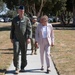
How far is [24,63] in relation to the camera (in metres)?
9.51

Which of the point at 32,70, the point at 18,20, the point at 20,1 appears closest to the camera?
the point at 18,20

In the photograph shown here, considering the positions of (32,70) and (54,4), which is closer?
(32,70)

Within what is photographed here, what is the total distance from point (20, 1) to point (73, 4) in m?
10.5

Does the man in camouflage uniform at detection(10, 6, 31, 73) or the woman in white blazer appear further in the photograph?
the woman in white blazer

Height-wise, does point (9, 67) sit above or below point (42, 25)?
below

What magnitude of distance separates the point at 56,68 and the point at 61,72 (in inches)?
28.7

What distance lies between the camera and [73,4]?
4966cm

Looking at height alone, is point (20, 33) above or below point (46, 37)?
above

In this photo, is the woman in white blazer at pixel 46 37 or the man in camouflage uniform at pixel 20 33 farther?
the woman in white blazer at pixel 46 37

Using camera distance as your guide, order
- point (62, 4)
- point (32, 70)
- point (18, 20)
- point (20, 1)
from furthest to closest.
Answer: point (62, 4) → point (20, 1) → point (32, 70) → point (18, 20)

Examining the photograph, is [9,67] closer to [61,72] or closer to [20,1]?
[61,72]

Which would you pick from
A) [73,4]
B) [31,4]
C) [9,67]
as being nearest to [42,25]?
[9,67]

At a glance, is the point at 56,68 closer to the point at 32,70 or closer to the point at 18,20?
Answer: the point at 32,70

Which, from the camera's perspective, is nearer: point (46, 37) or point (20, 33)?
point (20, 33)
